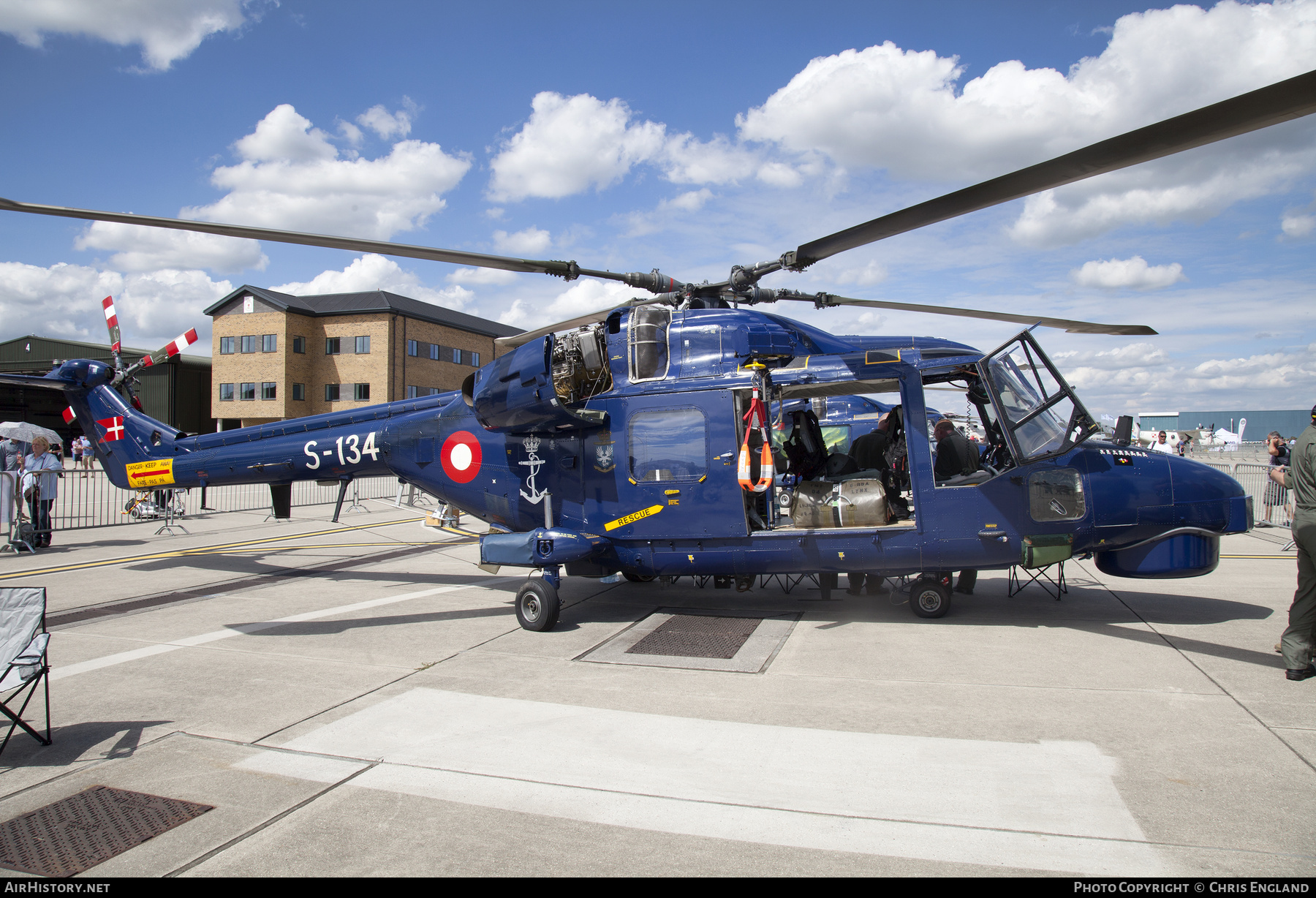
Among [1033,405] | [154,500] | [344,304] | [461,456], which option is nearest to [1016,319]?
[1033,405]

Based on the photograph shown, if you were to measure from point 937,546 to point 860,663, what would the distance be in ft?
5.45

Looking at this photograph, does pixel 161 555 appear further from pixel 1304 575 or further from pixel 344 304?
pixel 344 304

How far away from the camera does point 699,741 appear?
448 centimetres

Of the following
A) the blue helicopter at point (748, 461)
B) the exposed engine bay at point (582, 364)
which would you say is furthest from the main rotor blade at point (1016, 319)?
the exposed engine bay at point (582, 364)

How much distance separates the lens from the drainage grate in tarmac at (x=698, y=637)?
6.56 metres

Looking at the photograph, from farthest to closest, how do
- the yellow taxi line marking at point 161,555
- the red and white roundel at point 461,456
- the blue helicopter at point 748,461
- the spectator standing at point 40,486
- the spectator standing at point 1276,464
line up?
the spectator standing at point 1276,464 < the spectator standing at point 40,486 < the yellow taxi line marking at point 161,555 < the red and white roundel at point 461,456 < the blue helicopter at point 748,461

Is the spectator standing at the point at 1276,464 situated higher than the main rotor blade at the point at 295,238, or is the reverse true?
the main rotor blade at the point at 295,238

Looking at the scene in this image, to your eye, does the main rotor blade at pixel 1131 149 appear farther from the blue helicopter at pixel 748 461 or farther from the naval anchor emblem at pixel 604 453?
the naval anchor emblem at pixel 604 453

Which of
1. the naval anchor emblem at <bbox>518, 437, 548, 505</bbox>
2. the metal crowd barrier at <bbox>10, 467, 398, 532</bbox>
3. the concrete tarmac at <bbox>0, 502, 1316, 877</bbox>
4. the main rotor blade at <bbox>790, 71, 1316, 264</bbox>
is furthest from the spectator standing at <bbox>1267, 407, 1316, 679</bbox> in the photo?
the metal crowd barrier at <bbox>10, 467, 398, 532</bbox>

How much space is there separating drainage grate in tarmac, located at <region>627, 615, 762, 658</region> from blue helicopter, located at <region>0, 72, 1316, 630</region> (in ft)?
1.93

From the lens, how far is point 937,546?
6.95 meters

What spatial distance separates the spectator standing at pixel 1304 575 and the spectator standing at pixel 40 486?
18314 millimetres

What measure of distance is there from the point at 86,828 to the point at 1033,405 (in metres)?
7.90

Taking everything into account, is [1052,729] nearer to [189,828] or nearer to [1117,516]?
[1117,516]
